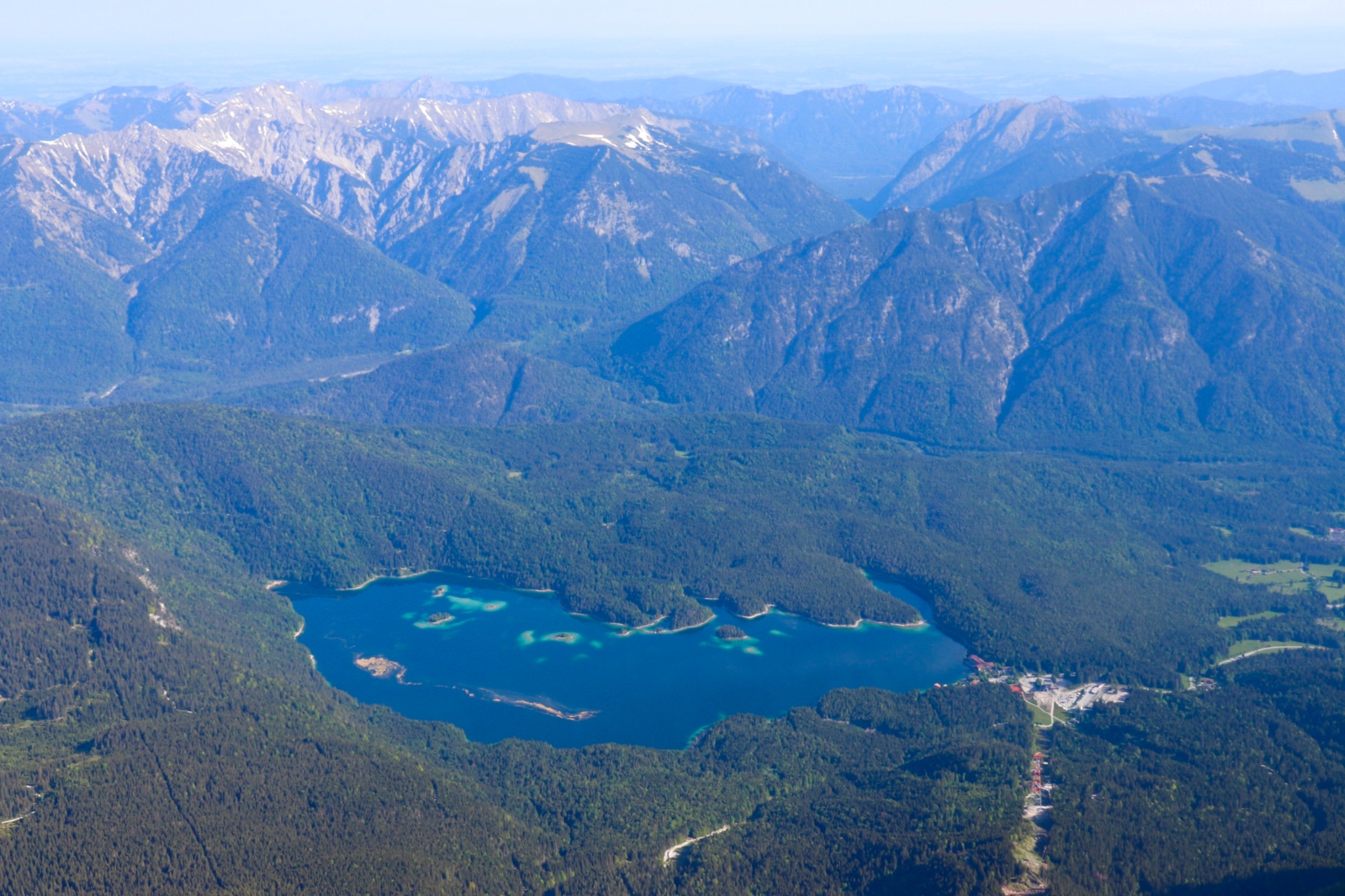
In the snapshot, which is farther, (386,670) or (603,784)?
(386,670)

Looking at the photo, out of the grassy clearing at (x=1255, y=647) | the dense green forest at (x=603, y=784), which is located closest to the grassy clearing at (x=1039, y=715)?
the dense green forest at (x=603, y=784)

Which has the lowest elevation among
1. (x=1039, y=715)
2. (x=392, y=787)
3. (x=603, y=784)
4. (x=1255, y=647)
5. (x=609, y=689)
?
(x=609, y=689)

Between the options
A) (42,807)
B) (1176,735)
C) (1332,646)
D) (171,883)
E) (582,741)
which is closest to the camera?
(171,883)

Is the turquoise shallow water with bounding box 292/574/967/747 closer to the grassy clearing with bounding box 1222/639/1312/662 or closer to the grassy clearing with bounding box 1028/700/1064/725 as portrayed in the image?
the grassy clearing with bounding box 1028/700/1064/725

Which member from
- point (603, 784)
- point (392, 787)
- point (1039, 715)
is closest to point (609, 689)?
point (603, 784)

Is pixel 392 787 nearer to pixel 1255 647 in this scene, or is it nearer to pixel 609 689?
pixel 609 689

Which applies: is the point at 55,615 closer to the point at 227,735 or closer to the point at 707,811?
the point at 227,735

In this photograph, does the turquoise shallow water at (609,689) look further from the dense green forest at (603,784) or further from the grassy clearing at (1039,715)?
the grassy clearing at (1039,715)

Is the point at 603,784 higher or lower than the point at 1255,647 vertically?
higher

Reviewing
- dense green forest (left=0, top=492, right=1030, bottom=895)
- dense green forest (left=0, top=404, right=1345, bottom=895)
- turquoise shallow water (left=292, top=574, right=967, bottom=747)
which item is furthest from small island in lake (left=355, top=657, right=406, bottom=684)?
dense green forest (left=0, top=492, right=1030, bottom=895)

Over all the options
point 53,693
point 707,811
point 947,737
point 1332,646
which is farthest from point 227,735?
point 1332,646

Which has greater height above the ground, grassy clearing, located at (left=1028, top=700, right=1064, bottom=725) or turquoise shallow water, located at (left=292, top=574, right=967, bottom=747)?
grassy clearing, located at (left=1028, top=700, right=1064, bottom=725)
